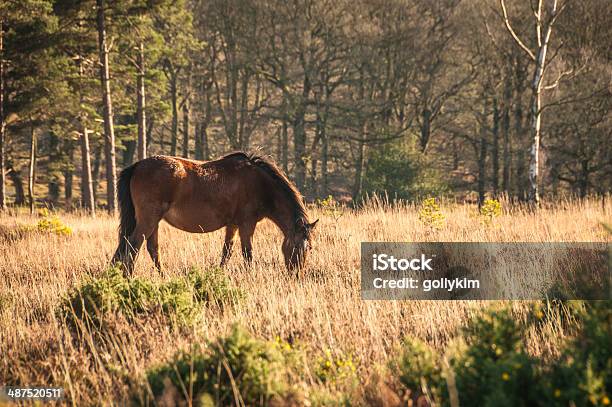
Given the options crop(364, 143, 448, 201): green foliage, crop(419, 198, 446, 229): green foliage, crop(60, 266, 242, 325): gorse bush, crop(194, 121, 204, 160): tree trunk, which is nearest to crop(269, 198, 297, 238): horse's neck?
crop(60, 266, 242, 325): gorse bush

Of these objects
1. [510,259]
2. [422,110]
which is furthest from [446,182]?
[510,259]

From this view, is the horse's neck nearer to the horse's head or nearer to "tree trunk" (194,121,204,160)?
the horse's head

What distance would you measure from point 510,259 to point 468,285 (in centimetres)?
126

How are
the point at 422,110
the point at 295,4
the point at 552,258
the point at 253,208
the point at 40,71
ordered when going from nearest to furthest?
1. the point at 552,258
2. the point at 253,208
3. the point at 40,71
4. the point at 295,4
5. the point at 422,110

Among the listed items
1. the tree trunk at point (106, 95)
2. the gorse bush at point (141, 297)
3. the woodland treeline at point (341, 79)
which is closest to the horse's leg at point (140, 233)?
the gorse bush at point (141, 297)

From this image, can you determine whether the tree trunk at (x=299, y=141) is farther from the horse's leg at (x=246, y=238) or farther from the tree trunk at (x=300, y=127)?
the horse's leg at (x=246, y=238)

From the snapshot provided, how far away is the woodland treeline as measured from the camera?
49.4 ft

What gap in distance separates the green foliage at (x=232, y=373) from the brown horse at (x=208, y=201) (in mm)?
3595

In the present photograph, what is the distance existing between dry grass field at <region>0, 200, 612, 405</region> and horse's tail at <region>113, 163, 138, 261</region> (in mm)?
451

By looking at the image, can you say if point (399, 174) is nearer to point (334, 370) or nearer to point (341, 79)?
point (341, 79)

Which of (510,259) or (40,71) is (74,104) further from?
(510,259)

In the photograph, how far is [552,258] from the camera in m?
7.03

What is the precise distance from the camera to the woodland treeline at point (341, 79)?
15.0 meters

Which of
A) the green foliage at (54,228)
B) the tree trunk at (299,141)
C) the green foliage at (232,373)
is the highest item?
the tree trunk at (299,141)
